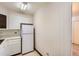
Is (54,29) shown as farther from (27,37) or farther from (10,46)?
(10,46)

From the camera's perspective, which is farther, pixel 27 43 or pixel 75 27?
pixel 27 43

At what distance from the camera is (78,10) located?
1.35 meters

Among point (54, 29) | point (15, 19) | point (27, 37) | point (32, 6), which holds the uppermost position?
point (32, 6)

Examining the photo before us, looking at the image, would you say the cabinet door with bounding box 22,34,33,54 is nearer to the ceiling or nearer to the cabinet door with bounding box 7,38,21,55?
the cabinet door with bounding box 7,38,21,55

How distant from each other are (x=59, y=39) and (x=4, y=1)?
39.2 inches

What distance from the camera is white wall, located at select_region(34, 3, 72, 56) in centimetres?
129

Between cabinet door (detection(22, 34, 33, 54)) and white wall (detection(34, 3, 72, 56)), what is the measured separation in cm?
10

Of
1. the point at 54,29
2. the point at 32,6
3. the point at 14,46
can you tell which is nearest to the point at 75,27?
the point at 54,29

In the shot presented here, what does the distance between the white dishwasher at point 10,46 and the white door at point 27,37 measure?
0.08 m

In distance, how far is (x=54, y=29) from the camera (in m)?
1.38

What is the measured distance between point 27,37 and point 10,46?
30cm

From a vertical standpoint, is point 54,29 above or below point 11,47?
above

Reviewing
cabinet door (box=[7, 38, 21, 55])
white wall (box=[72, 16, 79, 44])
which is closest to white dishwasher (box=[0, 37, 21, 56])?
cabinet door (box=[7, 38, 21, 55])

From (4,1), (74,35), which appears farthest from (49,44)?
(4,1)
